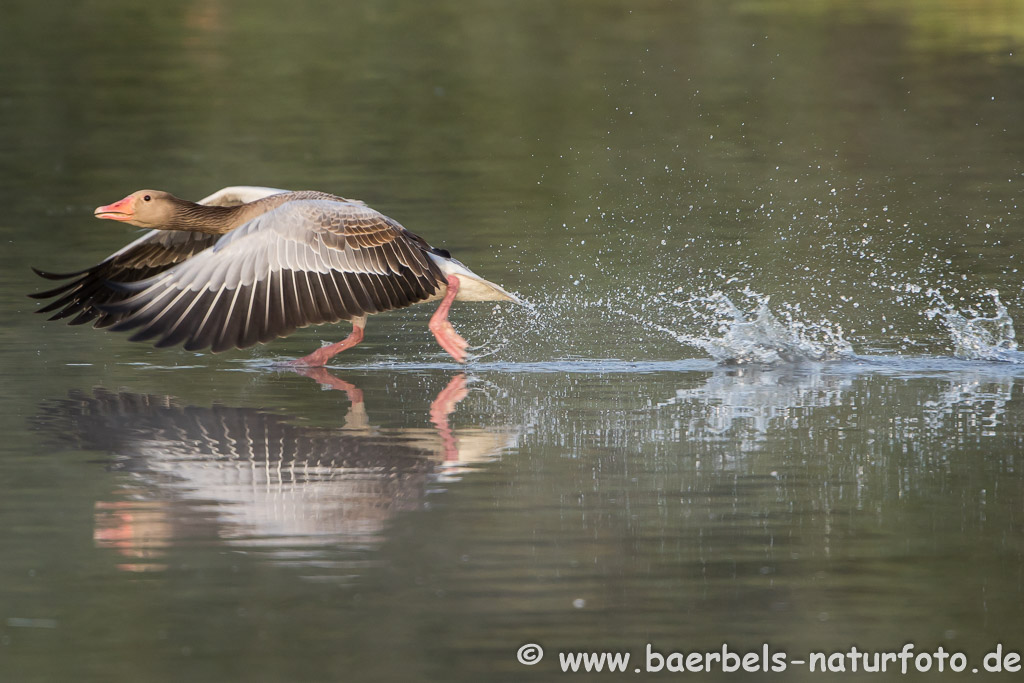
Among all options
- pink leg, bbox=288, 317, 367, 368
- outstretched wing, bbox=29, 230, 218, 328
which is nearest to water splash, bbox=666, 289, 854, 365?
pink leg, bbox=288, 317, 367, 368

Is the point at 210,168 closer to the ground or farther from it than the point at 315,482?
farther from it

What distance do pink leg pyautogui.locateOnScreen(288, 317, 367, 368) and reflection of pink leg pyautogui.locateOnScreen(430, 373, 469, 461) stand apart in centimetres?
83

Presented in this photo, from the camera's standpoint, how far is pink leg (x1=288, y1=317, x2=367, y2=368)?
1124cm

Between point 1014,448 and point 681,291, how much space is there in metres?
4.97

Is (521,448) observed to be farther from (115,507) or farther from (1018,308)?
(1018,308)

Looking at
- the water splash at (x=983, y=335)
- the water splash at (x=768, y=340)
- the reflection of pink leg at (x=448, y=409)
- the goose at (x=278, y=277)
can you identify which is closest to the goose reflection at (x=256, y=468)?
the reflection of pink leg at (x=448, y=409)

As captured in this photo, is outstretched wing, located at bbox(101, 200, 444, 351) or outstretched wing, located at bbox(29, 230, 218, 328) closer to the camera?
outstretched wing, located at bbox(101, 200, 444, 351)

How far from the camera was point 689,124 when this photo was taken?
977 inches

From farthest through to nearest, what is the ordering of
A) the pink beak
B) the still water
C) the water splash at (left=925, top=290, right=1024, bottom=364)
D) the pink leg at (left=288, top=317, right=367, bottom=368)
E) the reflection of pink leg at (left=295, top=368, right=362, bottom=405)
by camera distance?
1. the pink leg at (left=288, top=317, right=367, bottom=368)
2. the water splash at (left=925, top=290, right=1024, bottom=364)
3. the pink beak
4. the reflection of pink leg at (left=295, top=368, right=362, bottom=405)
5. the still water

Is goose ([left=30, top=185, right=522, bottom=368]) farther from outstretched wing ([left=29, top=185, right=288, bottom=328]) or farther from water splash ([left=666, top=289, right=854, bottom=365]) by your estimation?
water splash ([left=666, top=289, right=854, bottom=365])

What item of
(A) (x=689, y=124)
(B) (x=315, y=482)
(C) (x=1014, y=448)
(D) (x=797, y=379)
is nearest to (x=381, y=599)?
(B) (x=315, y=482)

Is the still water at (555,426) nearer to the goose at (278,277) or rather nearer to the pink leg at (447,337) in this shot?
the pink leg at (447,337)

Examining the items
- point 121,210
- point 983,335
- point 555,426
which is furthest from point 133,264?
point 983,335

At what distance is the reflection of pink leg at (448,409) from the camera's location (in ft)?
29.2
